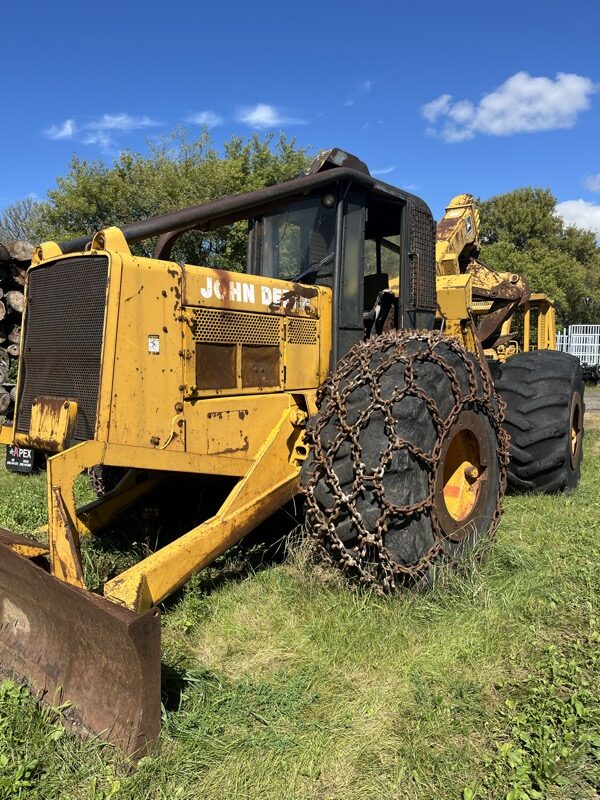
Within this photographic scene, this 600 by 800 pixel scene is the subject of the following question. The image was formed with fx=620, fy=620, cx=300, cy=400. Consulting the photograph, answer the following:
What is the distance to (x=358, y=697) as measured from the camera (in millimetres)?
2594

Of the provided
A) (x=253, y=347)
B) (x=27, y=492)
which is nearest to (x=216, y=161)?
(x=27, y=492)

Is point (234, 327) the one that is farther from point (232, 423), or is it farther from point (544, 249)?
point (544, 249)

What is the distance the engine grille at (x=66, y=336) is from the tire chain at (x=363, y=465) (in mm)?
1221

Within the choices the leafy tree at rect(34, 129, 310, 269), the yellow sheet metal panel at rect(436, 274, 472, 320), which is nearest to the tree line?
the leafy tree at rect(34, 129, 310, 269)

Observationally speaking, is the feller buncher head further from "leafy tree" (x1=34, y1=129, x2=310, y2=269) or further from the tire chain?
"leafy tree" (x1=34, y1=129, x2=310, y2=269)

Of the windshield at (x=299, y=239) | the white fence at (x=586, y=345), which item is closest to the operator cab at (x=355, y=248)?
the windshield at (x=299, y=239)

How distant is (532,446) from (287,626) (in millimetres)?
2873

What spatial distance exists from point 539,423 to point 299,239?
2519 mm

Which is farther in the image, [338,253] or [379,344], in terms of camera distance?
[338,253]

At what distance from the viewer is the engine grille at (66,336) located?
9.75 ft

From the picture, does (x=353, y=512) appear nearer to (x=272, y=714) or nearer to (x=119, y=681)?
(x=272, y=714)

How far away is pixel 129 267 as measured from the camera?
9.80ft

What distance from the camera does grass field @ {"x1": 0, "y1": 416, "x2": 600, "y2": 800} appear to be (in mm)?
2127

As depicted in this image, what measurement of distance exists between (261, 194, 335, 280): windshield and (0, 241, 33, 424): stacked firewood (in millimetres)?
6505
